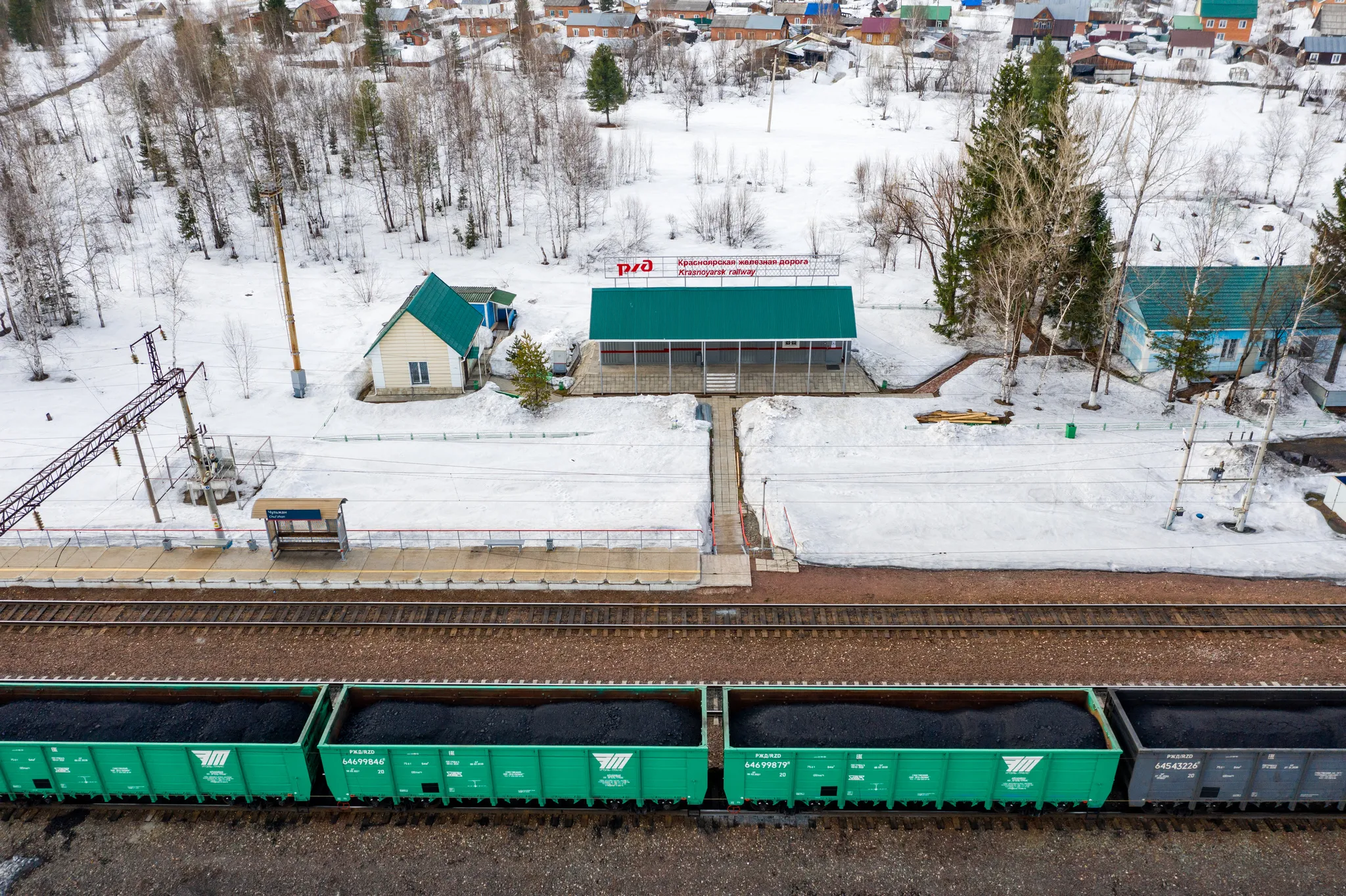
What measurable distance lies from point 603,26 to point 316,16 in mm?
38861

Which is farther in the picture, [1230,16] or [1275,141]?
[1230,16]

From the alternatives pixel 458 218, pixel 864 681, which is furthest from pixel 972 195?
pixel 458 218

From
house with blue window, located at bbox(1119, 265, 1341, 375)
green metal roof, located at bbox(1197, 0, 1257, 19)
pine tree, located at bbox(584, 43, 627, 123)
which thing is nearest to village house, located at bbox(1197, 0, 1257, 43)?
green metal roof, located at bbox(1197, 0, 1257, 19)

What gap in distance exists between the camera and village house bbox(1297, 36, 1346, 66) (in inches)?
3969

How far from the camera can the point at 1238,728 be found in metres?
21.8

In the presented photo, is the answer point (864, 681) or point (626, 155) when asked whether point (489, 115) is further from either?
point (864, 681)

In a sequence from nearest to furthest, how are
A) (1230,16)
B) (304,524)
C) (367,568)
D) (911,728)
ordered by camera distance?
(911,728)
(367,568)
(304,524)
(1230,16)

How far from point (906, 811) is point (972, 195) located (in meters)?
33.7

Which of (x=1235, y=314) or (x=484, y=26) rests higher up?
(x=484, y=26)

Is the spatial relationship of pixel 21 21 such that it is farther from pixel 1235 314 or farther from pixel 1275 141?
pixel 1275 141

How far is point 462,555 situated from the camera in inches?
1268

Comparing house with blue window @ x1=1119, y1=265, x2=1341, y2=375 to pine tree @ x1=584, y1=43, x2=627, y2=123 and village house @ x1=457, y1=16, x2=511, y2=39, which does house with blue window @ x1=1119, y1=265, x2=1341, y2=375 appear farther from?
village house @ x1=457, y1=16, x2=511, y2=39

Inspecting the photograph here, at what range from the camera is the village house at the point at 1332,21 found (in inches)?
4208

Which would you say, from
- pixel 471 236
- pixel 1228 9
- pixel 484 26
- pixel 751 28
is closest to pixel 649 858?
pixel 471 236
